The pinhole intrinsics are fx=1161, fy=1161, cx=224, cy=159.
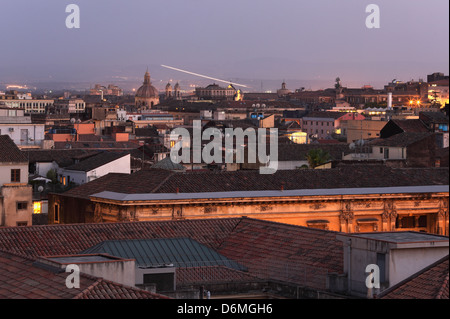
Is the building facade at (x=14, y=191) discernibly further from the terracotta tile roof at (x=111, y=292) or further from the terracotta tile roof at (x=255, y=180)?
the terracotta tile roof at (x=111, y=292)

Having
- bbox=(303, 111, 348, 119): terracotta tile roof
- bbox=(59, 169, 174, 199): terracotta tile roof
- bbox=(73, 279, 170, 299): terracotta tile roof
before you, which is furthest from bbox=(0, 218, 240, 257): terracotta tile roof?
bbox=(303, 111, 348, 119): terracotta tile roof

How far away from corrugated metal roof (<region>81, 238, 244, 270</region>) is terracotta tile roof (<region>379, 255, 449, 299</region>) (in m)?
6.08

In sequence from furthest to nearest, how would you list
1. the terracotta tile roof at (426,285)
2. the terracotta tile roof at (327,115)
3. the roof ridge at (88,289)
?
1. the terracotta tile roof at (327,115)
2. the terracotta tile roof at (426,285)
3. the roof ridge at (88,289)

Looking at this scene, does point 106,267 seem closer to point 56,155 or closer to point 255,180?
point 255,180

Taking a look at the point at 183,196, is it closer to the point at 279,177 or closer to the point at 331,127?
the point at 279,177

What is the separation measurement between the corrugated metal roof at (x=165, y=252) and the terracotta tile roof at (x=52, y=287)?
4.93 m

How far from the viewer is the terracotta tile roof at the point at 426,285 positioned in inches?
657

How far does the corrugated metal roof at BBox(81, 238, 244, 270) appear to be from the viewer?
23797 mm

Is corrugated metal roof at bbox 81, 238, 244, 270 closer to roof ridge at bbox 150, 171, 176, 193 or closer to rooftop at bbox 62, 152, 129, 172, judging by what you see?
roof ridge at bbox 150, 171, 176, 193

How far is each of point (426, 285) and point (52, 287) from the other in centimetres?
551

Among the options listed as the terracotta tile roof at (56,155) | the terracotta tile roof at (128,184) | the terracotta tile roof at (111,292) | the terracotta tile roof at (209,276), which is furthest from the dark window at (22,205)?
the terracotta tile roof at (111,292)

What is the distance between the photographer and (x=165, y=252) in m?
24.5

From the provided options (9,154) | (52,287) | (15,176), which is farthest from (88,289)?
(9,154)

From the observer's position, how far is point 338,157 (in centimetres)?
6291
